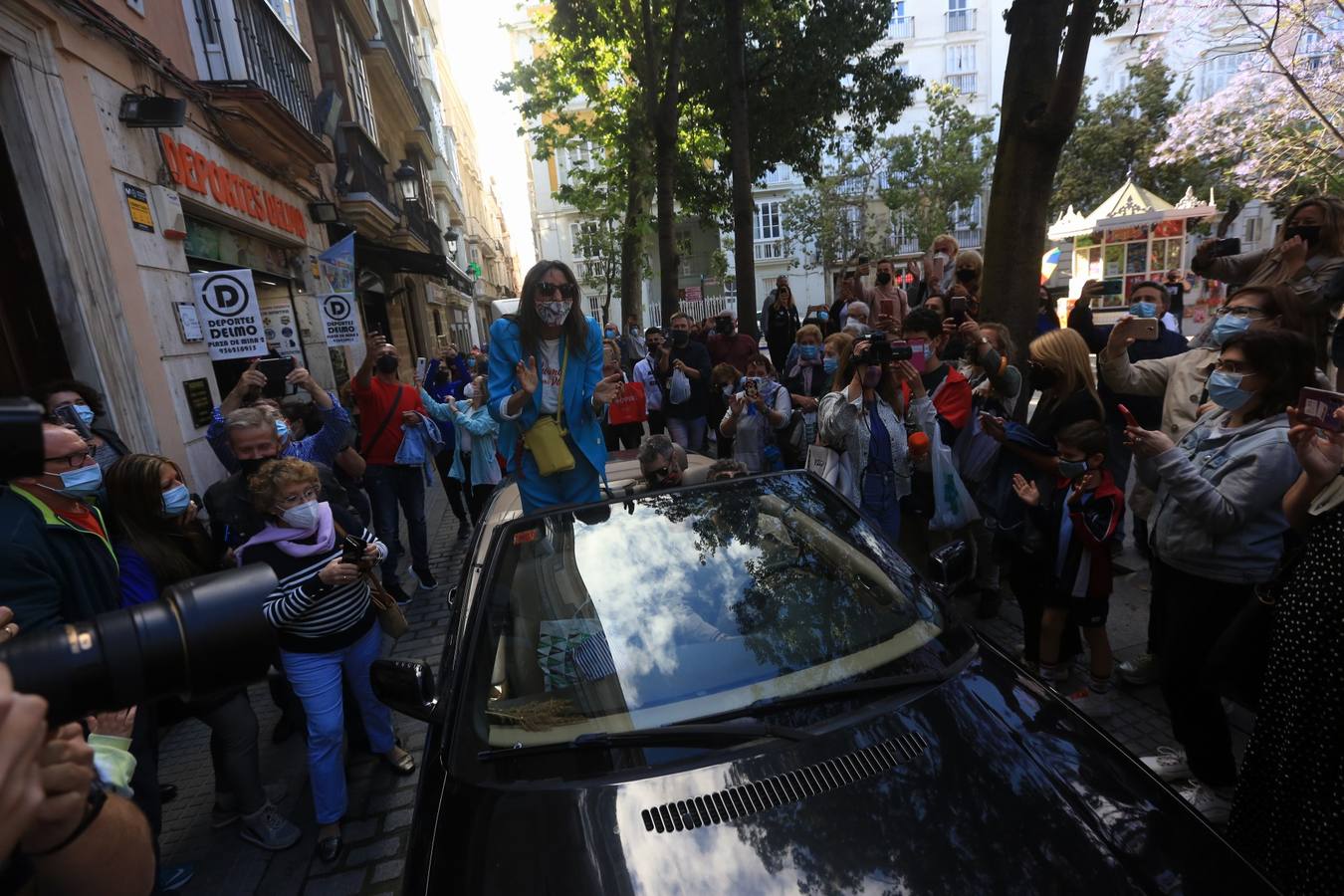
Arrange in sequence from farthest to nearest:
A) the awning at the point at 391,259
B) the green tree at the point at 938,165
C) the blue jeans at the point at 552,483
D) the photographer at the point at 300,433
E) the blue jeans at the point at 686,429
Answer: the green tree at the point at 938,165
the awning at the point at 391,259
the blue jeans at the point at 686,429
the photographer at the point at 300,433
the blue jeans at the point at 552,483

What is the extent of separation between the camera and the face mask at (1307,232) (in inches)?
135

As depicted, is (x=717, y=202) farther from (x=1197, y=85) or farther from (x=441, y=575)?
(x=1197, y=85)

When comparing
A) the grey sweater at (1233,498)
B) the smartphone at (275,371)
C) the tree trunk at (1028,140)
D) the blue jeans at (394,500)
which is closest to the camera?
the grey sweater at (1233,498)

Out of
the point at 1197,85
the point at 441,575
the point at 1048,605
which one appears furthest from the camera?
the point at 1197,85

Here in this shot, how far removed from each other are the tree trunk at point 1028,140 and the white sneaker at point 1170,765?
2781 millimetres

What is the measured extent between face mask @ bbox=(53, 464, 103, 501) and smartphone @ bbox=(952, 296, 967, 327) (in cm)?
448

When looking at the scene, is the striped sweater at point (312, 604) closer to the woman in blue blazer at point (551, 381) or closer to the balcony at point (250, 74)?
the woman in blue blazer at point (551, 381)

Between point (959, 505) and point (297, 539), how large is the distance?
11.2ft

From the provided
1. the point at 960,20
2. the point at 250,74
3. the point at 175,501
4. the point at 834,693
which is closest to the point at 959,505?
the point at 834,693

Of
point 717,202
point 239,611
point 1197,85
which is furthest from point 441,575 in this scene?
point 1197,85

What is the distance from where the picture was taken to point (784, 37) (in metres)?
13.2

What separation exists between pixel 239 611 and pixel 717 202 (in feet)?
59.7

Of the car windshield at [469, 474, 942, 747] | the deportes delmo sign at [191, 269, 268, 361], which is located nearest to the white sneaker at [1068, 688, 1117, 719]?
the car windshield at [469, 474, 942, 747]

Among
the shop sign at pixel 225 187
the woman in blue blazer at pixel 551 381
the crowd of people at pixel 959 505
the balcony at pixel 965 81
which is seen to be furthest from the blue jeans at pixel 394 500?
the balcony at pixel 965 81
